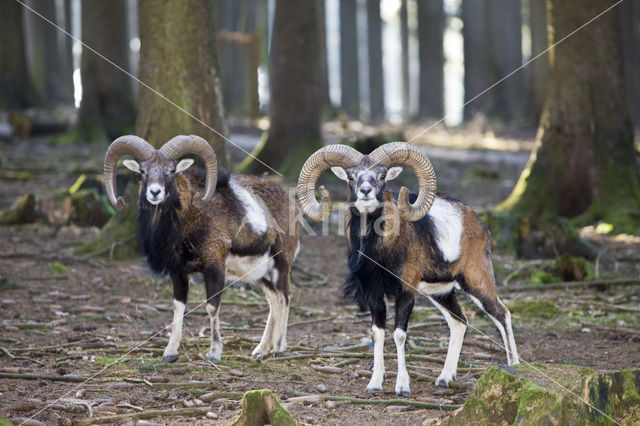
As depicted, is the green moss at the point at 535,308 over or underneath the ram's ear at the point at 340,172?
underneath

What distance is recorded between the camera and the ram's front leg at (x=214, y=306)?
29.1 feet

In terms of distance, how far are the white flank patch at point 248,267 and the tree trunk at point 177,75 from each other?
320cm

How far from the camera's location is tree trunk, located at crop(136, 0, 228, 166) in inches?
486

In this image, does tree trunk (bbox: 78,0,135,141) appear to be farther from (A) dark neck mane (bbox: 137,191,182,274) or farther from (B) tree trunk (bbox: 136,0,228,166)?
(A) dark neck mane (bbox: 137,191,182,274)

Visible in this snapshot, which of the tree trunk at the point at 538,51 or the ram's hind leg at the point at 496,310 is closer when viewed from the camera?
the ram's hind leg at the point at 496,310

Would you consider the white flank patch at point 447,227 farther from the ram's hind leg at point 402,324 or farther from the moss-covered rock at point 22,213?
the moss-covered rock at point 22,213

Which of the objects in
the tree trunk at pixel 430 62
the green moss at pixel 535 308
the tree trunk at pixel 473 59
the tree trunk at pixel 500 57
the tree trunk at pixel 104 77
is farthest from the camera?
the tree trunk at pixel 473 59

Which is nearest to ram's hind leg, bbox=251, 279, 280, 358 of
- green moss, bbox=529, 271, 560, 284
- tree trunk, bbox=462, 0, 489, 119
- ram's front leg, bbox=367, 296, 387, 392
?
ram's front leg, bbox=367, 296, 387, 392

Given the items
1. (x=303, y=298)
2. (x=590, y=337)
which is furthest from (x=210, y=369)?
(x=590, y=337)

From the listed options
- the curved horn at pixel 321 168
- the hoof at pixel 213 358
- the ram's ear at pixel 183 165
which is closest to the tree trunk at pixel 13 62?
the ram's ear at pixel 183 165

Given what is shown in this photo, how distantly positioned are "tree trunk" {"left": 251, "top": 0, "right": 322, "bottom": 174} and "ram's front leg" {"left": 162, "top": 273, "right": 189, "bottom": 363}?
31.1ft

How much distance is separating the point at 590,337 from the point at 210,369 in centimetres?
469

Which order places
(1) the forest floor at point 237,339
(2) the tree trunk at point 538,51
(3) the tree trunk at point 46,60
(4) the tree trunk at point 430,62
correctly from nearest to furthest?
(1) the forest floor at point 237,339 → (2) the tree trunk at point 538,51 → (3) the tree trunk at point 46,60 → (4) the tree trunk at point 430,62

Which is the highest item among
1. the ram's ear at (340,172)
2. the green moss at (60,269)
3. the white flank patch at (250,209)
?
the ram's ear at (340,172)
